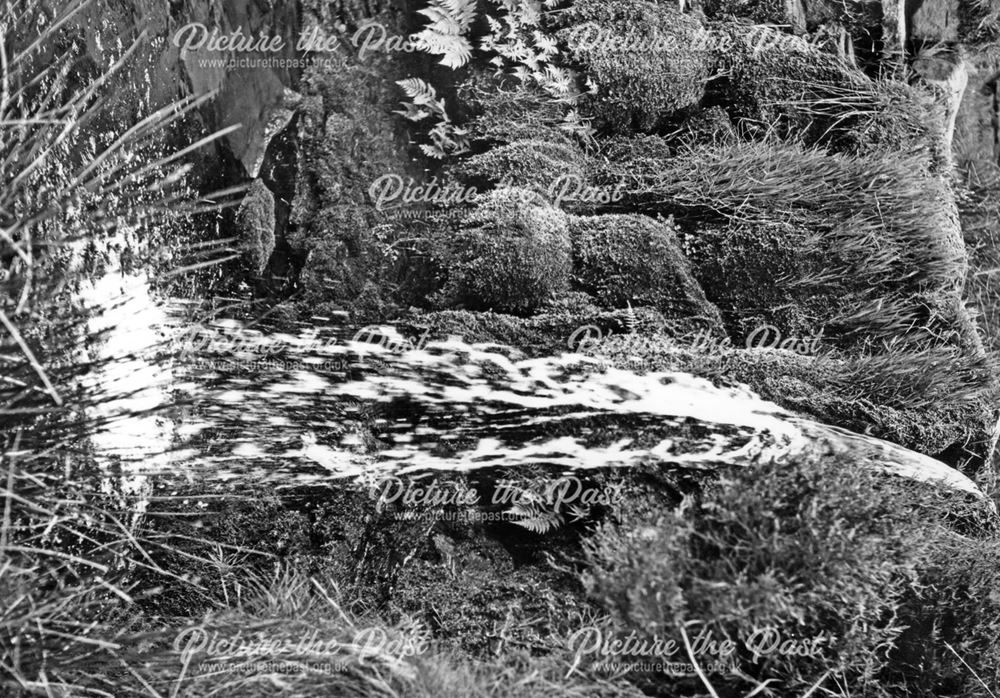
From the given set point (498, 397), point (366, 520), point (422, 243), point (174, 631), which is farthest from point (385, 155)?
point (174, 631)

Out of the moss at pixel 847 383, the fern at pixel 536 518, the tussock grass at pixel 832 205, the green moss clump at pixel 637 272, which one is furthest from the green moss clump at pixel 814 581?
the tussock grass at pixel 832 205

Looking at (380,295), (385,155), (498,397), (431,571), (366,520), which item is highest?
(385,155)

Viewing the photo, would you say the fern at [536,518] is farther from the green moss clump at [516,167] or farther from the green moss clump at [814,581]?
the green moss clump at [516,167]

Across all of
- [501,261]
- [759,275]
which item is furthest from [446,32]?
[759,275]

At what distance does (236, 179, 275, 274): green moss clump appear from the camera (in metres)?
3.94

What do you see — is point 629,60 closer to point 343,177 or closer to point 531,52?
point 531,52

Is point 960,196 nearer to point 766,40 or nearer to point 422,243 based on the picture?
point 766,40

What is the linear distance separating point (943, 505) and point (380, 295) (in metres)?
2.92

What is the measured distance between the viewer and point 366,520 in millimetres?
3807

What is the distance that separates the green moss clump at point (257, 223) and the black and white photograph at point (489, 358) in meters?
0.02

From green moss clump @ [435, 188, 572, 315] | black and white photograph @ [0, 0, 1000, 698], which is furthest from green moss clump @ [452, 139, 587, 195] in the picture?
green moss clump @ [435, 188, 572, 315]

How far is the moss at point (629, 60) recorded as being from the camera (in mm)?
4168

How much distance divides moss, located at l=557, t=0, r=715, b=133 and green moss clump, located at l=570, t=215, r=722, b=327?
0.63 metres

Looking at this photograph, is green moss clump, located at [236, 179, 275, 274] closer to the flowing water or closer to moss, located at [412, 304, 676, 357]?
the flowing water
